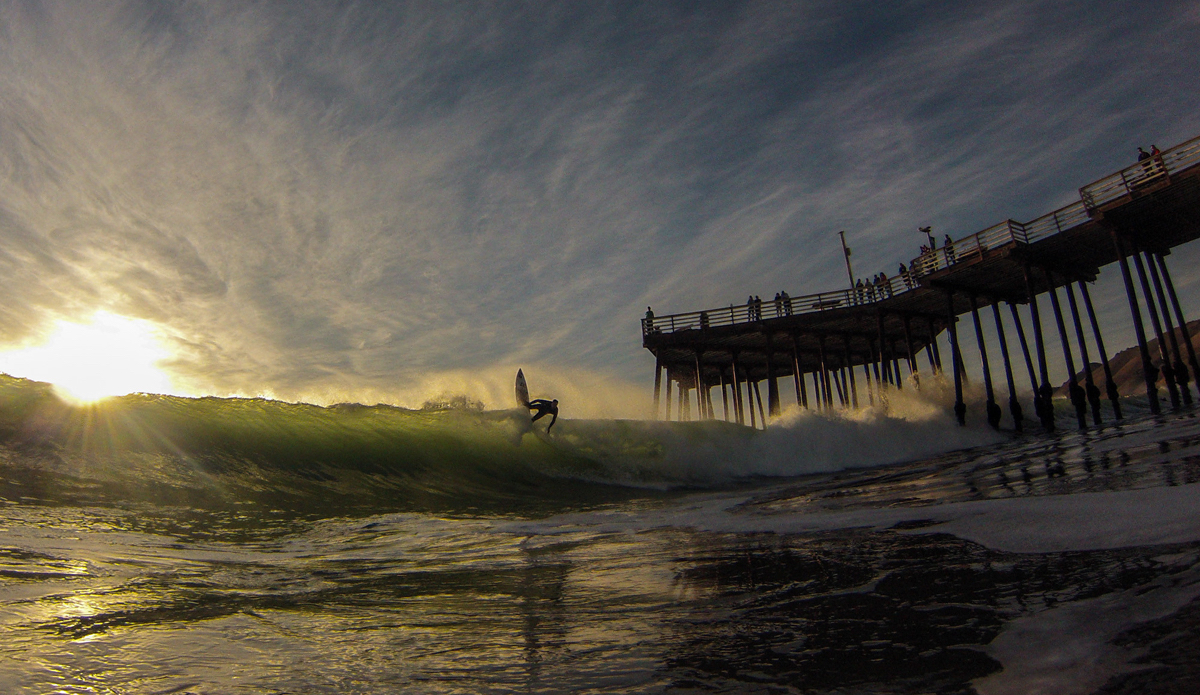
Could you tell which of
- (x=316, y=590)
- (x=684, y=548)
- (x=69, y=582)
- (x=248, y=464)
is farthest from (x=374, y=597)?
(x=248, y=464)

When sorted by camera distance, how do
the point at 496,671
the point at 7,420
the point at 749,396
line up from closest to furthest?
the point at 496,671, the point at 7,420, the point at 749,396

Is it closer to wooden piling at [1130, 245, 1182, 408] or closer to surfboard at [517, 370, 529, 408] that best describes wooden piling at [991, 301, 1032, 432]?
wooden piling at [1130, 245, 1182, 408]

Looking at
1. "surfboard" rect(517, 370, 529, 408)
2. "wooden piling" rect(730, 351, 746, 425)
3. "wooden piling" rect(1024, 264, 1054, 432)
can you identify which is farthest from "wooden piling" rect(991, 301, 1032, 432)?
"surfboard" rect(517, 370, 529, 408)

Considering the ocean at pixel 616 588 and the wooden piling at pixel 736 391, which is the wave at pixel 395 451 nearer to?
the ocean at pixel 616 588

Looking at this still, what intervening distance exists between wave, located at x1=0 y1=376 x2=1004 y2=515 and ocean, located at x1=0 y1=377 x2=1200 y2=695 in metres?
0.24

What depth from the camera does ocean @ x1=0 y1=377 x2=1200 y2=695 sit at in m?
2.28

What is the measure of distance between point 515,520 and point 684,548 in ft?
15.5

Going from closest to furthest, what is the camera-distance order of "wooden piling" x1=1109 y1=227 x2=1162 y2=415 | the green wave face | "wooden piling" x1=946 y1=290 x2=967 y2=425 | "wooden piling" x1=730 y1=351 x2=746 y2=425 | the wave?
the green wave face → the wave → "wooden piling" x1=1109 y1=227 x2=1162 y2=415 → "wooden piling" x1=946 y1=290 x2=967 y2=425 → "wooden piling" x1=730 y1=351 x2=746 y2=425

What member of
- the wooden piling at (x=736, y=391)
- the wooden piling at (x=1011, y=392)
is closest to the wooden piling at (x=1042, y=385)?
the wooden piling at (x=1011, y=392)

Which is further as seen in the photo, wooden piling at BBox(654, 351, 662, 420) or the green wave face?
wooden piling at BBox(654, 351, 662, 420)

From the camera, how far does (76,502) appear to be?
868cm

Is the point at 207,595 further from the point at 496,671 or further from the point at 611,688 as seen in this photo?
the point at 611,688

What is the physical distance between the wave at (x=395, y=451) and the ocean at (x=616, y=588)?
0.80 feet

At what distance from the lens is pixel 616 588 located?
14.0 feet
